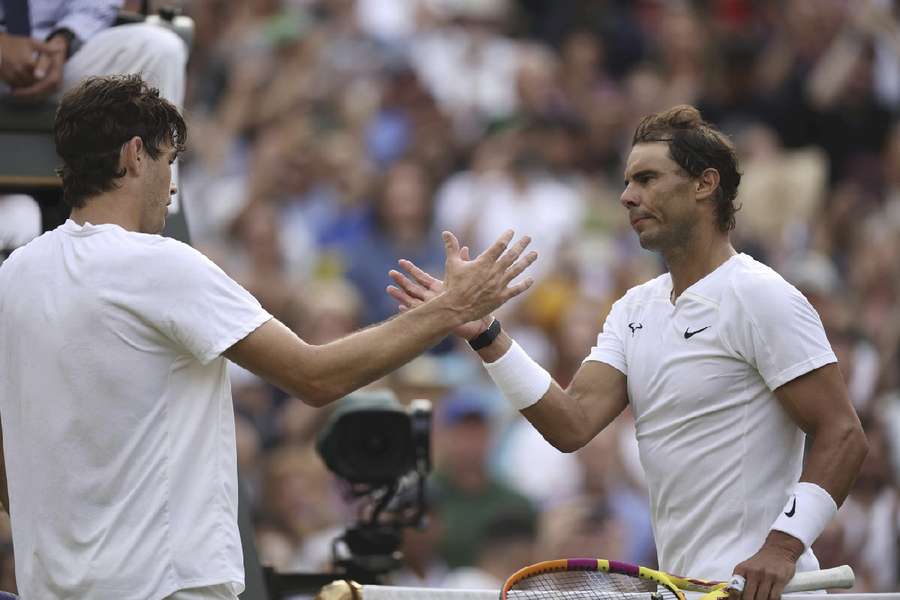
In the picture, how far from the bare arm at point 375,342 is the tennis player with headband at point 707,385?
0.25m

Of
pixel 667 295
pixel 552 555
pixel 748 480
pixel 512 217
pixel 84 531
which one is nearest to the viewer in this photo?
pixel 84 531

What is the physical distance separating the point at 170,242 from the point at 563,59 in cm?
855

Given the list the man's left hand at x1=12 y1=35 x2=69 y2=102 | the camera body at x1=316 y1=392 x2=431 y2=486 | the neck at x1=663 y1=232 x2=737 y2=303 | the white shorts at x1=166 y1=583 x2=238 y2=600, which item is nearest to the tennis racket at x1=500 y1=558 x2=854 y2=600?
the white shorts at x1=166 y1=583 x2=238 y2=600

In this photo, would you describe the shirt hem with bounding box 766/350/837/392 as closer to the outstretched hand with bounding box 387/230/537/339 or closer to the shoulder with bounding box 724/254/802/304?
the shoulder with bounding box 724/254/802/304

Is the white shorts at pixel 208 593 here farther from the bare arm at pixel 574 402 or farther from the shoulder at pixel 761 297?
the shoulder at pixel 761 297

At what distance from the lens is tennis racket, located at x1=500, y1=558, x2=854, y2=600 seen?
12.2ft

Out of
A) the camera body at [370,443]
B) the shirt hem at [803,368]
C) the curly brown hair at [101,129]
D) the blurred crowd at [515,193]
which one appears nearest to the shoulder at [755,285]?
the shirt hem at [803,368]

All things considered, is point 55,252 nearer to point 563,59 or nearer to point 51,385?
point 51,385

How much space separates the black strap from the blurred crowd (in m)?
3.10

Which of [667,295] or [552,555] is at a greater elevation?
[667,295]

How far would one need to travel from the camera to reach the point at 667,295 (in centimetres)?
446

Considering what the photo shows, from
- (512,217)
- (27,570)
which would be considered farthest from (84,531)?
(512,217)

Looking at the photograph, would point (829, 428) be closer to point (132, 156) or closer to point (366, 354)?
point (366, 354)

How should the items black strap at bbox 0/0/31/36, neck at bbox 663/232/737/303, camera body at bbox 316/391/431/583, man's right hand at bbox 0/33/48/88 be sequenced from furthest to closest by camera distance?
camera body at bbox 316/391/431/583 → black strap at bbox 0/0/31/36 → man's right hand at bbox 0/33/48/88 → neck at bbox 663/232/737/303
